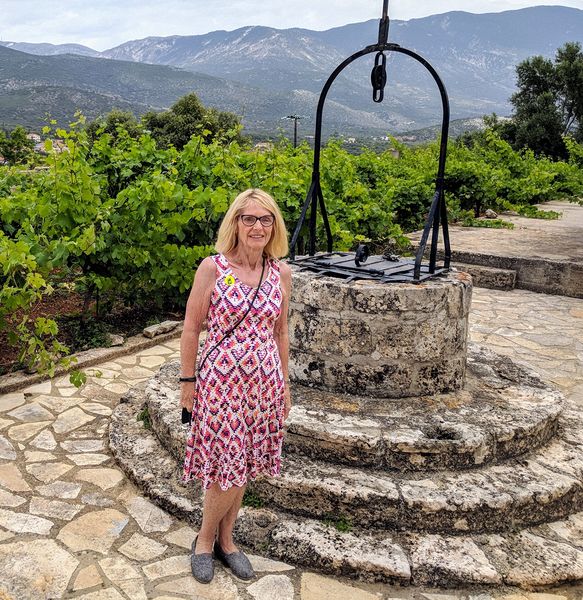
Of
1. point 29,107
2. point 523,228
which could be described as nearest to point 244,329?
point 523,228

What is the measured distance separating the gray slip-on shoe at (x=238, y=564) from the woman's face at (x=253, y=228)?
4.60 feet

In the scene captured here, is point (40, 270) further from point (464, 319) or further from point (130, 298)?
point (464, 319)

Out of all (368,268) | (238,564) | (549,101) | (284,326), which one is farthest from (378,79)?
(549,101)

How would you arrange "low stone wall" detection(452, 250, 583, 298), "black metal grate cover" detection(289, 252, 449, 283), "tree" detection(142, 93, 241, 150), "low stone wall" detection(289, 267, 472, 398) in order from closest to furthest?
"low stone wall" detection(289, 267, 472, 398) < "black metal grate cover" detection(289, 252, 449, 283) < "low stone wall" detection(452, 250, 583, 298) < "tree" detection(142, 93, 241, 150)

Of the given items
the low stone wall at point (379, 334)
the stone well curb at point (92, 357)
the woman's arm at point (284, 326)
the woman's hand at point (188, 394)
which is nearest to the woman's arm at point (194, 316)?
the woman's hand at point (188, 394)

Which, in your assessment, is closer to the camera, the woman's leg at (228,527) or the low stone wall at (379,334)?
the woman's leg at (228,527)

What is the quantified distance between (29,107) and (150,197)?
356 ft

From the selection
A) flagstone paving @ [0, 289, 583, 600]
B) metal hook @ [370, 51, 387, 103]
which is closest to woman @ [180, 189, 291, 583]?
flagstone paving @ [0, 289, 583, 600]

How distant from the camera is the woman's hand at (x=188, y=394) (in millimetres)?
2475

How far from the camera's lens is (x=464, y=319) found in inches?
146

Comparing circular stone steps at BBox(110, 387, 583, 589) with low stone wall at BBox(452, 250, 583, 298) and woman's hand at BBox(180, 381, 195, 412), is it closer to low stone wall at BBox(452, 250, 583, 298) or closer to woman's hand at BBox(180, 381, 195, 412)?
woman's hand at BBox(180, 381, 195, 412)

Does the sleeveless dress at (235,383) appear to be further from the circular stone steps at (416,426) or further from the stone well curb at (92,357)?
the stone well curb at (92,357)

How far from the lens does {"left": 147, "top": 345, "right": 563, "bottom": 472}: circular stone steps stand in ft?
10.4

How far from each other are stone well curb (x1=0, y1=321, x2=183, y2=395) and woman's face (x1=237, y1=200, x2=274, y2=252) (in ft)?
7.80
